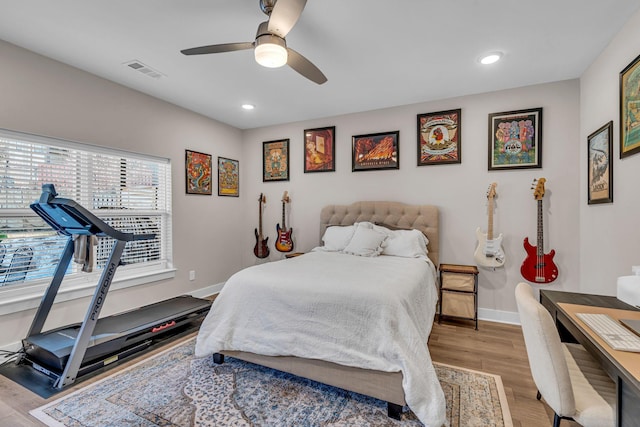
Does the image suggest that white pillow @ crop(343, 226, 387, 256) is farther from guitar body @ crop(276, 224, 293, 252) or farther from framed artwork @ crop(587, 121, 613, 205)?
framed artwork @ crop(587, 121, 613, 205)

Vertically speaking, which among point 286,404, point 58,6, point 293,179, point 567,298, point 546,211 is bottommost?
point 286,404

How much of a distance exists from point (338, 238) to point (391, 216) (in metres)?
0.76

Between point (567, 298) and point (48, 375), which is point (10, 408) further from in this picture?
point (567, 298)

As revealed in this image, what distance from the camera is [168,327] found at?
2754 millimetres

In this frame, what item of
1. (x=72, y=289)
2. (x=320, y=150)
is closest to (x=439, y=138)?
(x=320, y=150)

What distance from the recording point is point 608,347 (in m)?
1.15

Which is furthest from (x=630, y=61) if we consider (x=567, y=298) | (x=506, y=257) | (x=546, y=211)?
(x=506, y=257)

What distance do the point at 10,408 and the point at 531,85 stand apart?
5.13m

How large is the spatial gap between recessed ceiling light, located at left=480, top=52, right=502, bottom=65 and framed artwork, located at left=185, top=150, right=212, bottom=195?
11.6ft

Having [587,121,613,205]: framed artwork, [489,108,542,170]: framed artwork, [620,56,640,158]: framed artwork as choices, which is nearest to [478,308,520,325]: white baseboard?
[587,121,613,205]: framed artwork

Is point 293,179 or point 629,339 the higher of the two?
point 293,179

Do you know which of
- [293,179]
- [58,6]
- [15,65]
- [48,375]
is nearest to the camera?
[58,6]

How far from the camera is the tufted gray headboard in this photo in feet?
11.4

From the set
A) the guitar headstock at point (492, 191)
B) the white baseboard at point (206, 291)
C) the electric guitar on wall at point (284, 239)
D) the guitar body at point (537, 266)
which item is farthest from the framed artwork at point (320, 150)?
the guitar body at point (537, 266)
